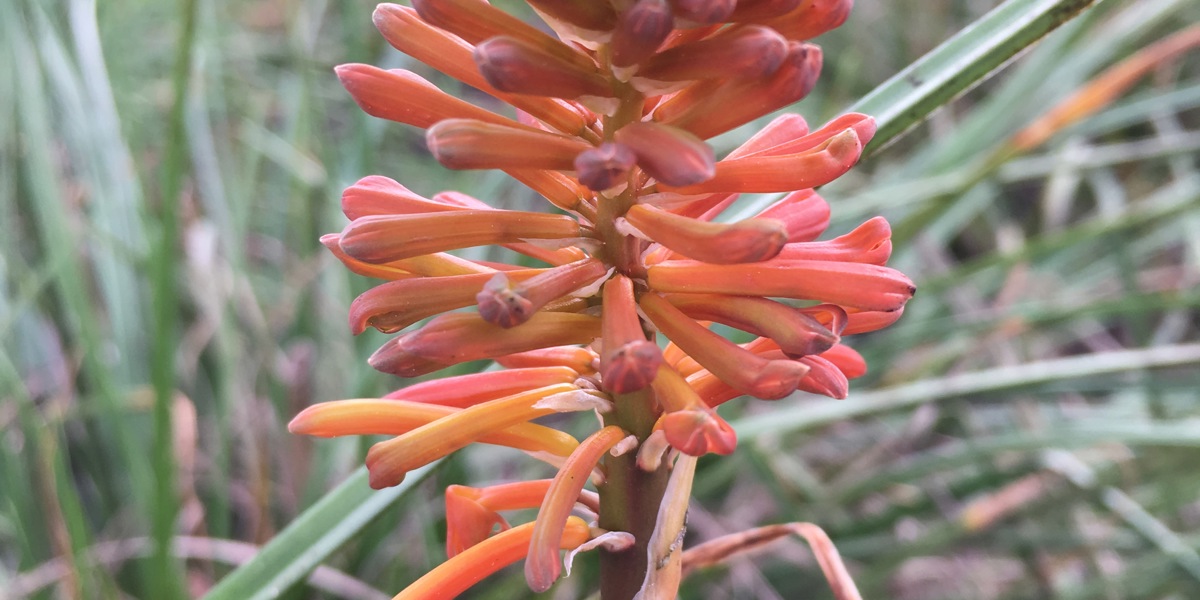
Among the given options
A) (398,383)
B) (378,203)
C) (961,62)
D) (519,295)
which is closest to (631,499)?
(519,295)

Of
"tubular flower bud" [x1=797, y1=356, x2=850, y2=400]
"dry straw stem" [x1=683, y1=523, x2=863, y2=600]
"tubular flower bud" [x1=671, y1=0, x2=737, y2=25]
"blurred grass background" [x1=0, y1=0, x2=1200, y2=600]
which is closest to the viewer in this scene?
"tubular flower bud" [x1=671, y1=0, x2=737, y2=25]

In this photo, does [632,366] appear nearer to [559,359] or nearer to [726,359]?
[726,359]

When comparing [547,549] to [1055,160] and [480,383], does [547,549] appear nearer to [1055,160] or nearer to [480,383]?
[480,383]

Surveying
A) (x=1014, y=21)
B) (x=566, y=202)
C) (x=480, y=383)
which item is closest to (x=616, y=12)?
(x=566, y=202)

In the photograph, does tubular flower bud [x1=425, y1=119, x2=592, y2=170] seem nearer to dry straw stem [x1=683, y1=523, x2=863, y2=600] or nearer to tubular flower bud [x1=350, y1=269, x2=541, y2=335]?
tubular flower bud [x1=350, y1=269, x2=541, y2=335]

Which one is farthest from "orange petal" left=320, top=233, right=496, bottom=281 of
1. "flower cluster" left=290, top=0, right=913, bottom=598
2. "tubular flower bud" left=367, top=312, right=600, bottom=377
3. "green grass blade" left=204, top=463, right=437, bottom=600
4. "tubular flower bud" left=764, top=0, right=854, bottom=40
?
"tubular flower bud" left=764, top=0, right=854, bottom=40

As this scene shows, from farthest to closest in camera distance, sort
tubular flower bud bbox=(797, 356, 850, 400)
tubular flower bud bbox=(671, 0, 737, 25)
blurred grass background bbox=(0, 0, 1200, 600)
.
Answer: blurred grass background bbox=(0, 0, 1200, 600), tubular flower bud bbox=(797, 356, 850, 400), tubular flower bud bbox=(671, 0, 737, 25)

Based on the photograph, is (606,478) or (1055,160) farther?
(1055,160)
